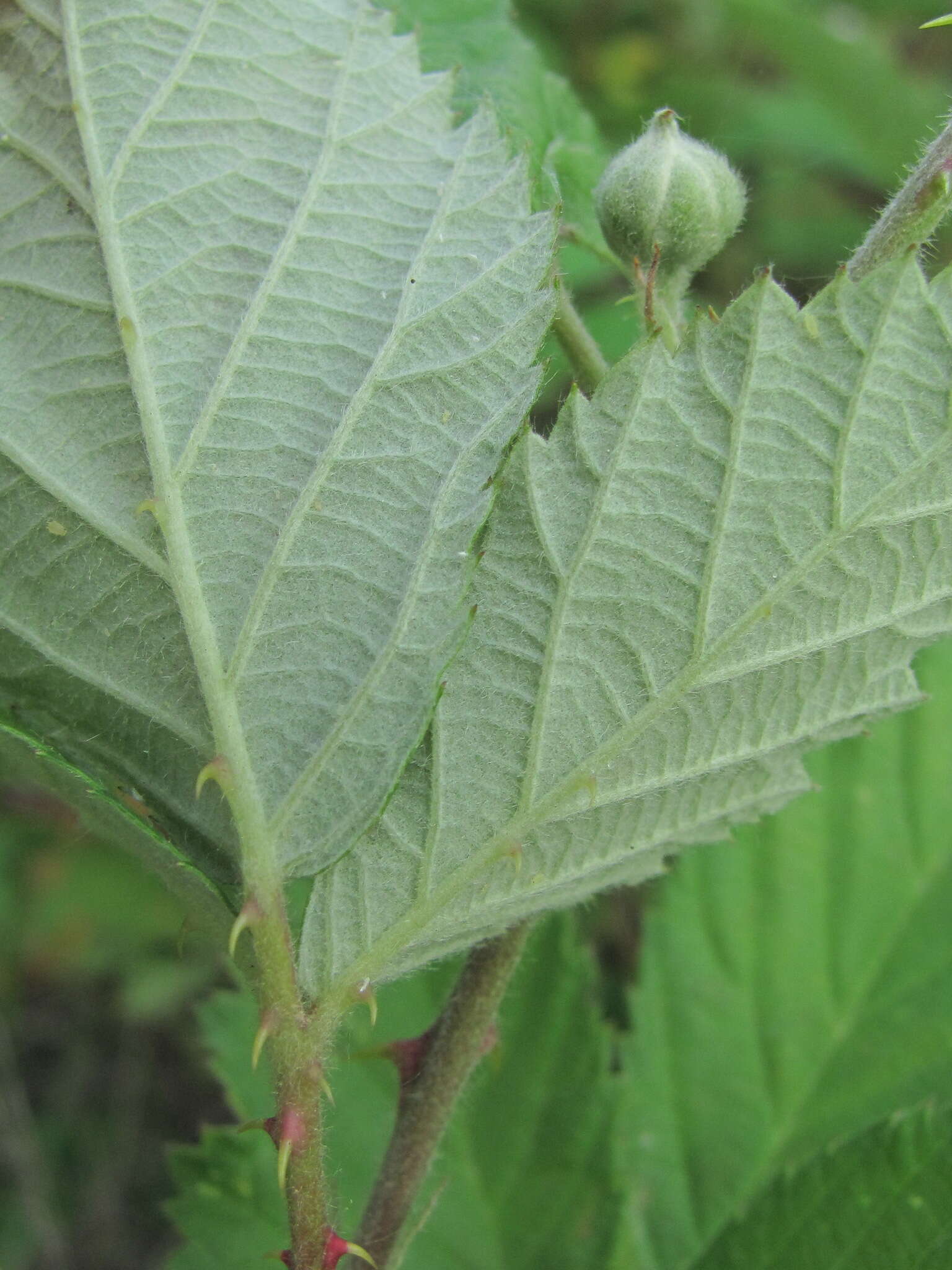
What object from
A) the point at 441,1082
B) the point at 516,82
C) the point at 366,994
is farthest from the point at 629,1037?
the point at 516,82

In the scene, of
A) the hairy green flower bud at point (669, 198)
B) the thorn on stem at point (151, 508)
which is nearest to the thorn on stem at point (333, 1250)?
the thorn on stem at point (151, 508)

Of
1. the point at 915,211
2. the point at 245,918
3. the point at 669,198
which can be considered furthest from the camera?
the point at 669,198

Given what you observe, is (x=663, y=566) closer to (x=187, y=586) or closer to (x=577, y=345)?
(x=577, y=345)

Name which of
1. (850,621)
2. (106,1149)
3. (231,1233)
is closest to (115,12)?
(850,621)

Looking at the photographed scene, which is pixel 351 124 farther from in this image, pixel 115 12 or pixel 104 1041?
pixel 104 1041

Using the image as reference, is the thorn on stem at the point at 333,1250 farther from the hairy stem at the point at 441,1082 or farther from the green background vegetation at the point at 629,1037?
the hairy stem at the point at 441,1082

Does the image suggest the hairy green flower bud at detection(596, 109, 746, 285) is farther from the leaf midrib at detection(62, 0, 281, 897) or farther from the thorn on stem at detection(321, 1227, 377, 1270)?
the thorn on stem at detection(321, 1227, 377, 1270)
